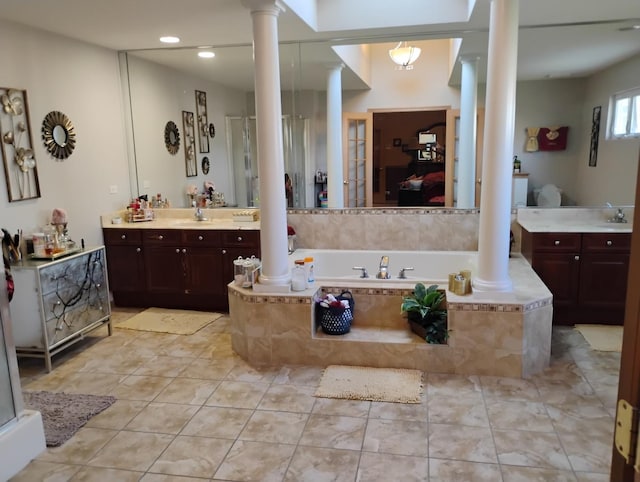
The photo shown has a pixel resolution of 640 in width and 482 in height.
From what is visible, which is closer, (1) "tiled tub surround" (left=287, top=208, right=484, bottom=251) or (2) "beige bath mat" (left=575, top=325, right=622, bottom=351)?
(2) "beige bath mat" (left=575, top=325, right=622, bottom=351)

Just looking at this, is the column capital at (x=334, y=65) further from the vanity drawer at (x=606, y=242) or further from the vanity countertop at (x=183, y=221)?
the vanity drawer at (x=606, y=242)

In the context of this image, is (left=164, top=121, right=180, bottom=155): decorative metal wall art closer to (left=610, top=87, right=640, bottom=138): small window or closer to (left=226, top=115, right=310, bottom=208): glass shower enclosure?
(left=226, top=115, right=310, bottom=208): glass shower enclosure

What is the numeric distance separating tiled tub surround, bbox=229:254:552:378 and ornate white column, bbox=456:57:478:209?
1081 mm

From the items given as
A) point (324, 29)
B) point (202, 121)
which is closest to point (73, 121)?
point (202, 121)

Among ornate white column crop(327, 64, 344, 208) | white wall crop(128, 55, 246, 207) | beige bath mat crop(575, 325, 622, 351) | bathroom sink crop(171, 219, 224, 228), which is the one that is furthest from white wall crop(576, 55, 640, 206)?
bathroom sink crop(171, 219, 224, 228)

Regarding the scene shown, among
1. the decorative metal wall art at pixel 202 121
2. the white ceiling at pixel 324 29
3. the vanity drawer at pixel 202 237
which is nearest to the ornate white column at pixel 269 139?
the white ceiling at pixel 324 29

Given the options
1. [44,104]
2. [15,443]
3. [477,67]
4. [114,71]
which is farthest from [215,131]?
[15,443]

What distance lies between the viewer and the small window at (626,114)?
425 cm

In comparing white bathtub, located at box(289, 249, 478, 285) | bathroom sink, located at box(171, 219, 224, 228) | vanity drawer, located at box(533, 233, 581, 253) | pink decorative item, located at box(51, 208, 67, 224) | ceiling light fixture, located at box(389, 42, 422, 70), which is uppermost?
ceiling light fixture, located at box(389, 42, 422, 70)

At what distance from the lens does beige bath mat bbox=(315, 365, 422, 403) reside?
3.04 meters

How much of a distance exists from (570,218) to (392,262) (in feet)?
5.57

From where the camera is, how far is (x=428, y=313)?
11.4 feet

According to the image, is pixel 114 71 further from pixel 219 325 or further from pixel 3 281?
pixel 3 281

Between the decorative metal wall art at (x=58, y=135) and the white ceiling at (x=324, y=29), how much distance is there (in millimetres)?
705
